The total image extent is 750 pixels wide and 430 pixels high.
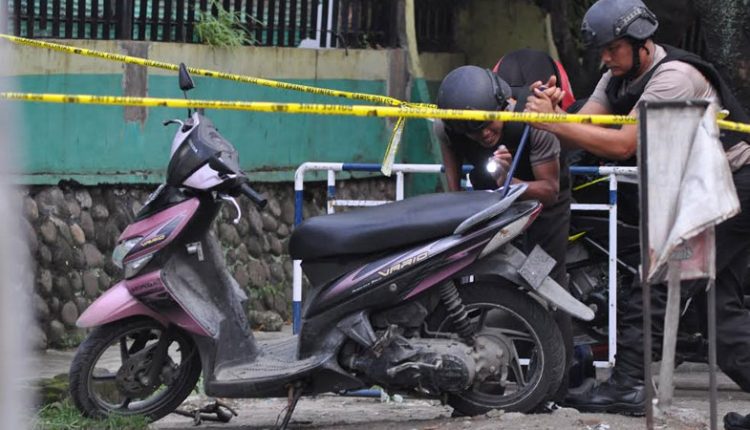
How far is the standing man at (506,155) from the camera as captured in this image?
18.1ft

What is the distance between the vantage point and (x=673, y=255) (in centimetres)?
420

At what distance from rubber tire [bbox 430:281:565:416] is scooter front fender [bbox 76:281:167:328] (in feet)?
3.80

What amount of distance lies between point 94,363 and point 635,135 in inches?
90.3

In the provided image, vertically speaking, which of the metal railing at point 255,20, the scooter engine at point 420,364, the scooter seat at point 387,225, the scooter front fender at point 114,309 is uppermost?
the metal railing at point 255,20

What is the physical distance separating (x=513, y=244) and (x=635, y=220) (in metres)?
1.32

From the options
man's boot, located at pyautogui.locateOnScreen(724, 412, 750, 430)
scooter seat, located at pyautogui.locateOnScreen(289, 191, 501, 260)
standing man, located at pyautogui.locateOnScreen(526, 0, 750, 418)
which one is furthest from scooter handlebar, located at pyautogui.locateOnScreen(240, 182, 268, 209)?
man's boot, located at pyautogui.locateOnScreen(724, 412, 750, 430)

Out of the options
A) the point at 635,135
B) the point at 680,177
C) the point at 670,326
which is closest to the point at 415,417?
the point at 635,135

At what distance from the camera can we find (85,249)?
8680 millimetres

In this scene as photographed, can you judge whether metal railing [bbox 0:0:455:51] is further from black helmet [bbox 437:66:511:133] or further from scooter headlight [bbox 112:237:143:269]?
black helmet [bbox 437:66:511:133]

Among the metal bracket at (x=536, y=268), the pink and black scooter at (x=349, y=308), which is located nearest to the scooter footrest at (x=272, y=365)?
the pink and black scooter at (x=349, y=308)

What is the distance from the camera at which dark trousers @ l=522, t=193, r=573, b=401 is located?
5898mm

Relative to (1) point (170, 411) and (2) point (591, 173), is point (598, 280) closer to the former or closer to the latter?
(2) point (591, 173)

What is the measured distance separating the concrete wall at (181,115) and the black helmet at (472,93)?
2.99 meters

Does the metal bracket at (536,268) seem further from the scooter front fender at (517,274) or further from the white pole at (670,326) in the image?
the white pole at (670,326)
